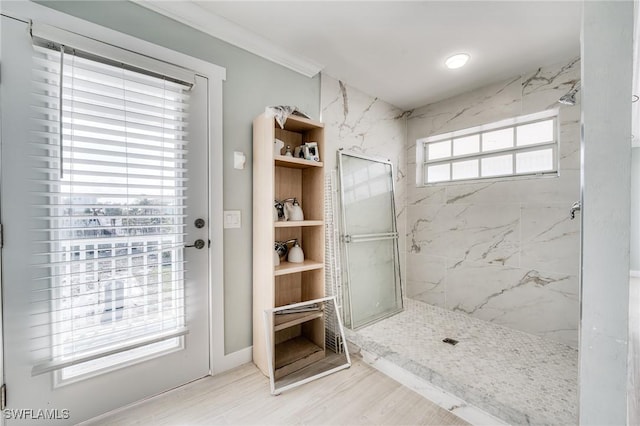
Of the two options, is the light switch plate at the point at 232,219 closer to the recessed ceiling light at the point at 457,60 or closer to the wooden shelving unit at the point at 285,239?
the wooden shelving unit at the point at 285,239

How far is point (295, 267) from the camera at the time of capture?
1.94 meters

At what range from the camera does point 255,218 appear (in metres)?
1.97

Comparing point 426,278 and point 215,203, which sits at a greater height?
point 215,203

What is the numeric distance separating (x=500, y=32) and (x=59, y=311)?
314 cm

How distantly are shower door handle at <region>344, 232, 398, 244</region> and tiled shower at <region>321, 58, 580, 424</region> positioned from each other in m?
0.35

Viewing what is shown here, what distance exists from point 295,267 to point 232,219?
0.57m

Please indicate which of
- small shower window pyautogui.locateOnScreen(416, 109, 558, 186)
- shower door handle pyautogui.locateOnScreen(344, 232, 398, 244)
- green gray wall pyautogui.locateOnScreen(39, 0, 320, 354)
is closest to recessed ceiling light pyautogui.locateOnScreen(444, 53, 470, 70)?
small shower window pyautogui.locateOnScreen(416, 109, 558, 186)

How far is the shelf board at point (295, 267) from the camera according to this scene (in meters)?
1.85

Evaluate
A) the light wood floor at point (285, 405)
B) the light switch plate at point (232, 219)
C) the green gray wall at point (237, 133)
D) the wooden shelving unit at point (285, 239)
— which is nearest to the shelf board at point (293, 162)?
the wooden shelving unit at point (285, 239)

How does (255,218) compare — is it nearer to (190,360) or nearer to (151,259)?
(151,259)

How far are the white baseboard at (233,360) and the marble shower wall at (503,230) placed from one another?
6.66ft

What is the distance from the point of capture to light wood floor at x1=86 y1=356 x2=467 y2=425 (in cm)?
147

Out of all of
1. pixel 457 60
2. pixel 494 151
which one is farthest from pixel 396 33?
pixel 494 151

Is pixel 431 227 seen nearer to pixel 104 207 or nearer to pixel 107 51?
pixel 104 207
